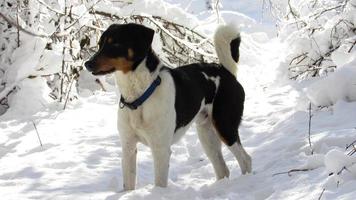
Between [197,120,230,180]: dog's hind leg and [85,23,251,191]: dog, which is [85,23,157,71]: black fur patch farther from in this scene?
[197,120,230,180]: dog's hind leg

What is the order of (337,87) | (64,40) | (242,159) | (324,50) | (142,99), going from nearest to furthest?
(142,99) < (242,159) < (337,87) < (324,50) < (64,40)

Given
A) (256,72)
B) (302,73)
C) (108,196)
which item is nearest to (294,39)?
(302,73)

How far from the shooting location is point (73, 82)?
28.3ft

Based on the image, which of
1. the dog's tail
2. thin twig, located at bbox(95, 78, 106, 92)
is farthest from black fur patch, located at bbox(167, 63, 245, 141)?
thin twig, located at bbox(95, 78, 106, 92)

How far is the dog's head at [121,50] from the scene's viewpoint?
3996 millimetres

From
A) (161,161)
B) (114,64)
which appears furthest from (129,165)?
(114,64)

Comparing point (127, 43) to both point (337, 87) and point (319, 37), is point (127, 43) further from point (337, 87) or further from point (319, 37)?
point (319, 37)

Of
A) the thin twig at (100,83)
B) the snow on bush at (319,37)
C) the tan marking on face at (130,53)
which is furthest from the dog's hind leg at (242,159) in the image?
the thin twig at (100,83)

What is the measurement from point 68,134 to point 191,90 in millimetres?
2604

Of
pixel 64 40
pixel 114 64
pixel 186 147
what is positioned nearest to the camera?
pixel 114 64

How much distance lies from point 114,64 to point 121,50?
143 millimetres

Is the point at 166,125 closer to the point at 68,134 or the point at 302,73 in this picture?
the point at 68,134

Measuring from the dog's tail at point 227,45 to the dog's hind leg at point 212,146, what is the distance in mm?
584

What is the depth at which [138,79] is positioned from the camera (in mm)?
4215
